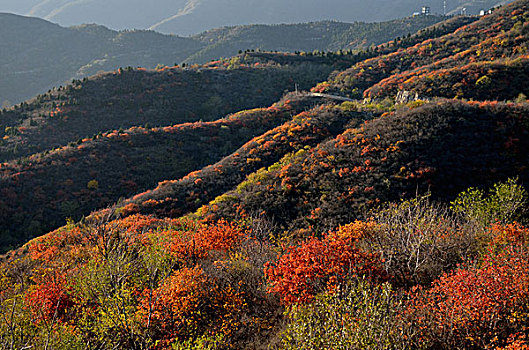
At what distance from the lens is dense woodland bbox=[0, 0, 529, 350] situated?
920 cm

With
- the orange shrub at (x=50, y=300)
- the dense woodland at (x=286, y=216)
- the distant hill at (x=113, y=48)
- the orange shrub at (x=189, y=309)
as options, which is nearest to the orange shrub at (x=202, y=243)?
the dense woodland at (x=286, y=216)

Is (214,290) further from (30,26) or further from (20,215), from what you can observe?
(30,26)

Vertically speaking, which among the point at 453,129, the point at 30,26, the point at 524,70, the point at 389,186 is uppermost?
the point at 30,26

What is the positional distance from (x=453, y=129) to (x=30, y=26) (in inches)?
10129

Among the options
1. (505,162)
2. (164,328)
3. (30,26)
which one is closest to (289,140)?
(505,162)

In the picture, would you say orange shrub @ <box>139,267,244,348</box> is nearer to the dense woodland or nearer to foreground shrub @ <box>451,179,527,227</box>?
the dense woodland

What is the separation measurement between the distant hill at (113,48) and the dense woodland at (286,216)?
113 m

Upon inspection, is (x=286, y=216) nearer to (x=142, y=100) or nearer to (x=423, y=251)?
(x=423, y=251)

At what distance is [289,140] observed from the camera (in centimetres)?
3794

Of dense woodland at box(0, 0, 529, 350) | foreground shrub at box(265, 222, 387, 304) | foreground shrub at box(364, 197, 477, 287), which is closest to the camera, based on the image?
dense woodland at box(0, 0, 529, 350)

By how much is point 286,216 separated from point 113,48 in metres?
207

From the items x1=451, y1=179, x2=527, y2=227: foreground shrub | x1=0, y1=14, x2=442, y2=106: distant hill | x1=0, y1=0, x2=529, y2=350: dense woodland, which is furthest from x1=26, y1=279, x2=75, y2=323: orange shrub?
x1=0, y1=14, x2=442, y2=106: distant hill

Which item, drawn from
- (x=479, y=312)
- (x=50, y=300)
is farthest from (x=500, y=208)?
(x=50, y=300)

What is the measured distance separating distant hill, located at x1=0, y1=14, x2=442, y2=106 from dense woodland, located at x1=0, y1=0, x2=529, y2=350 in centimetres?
11316
